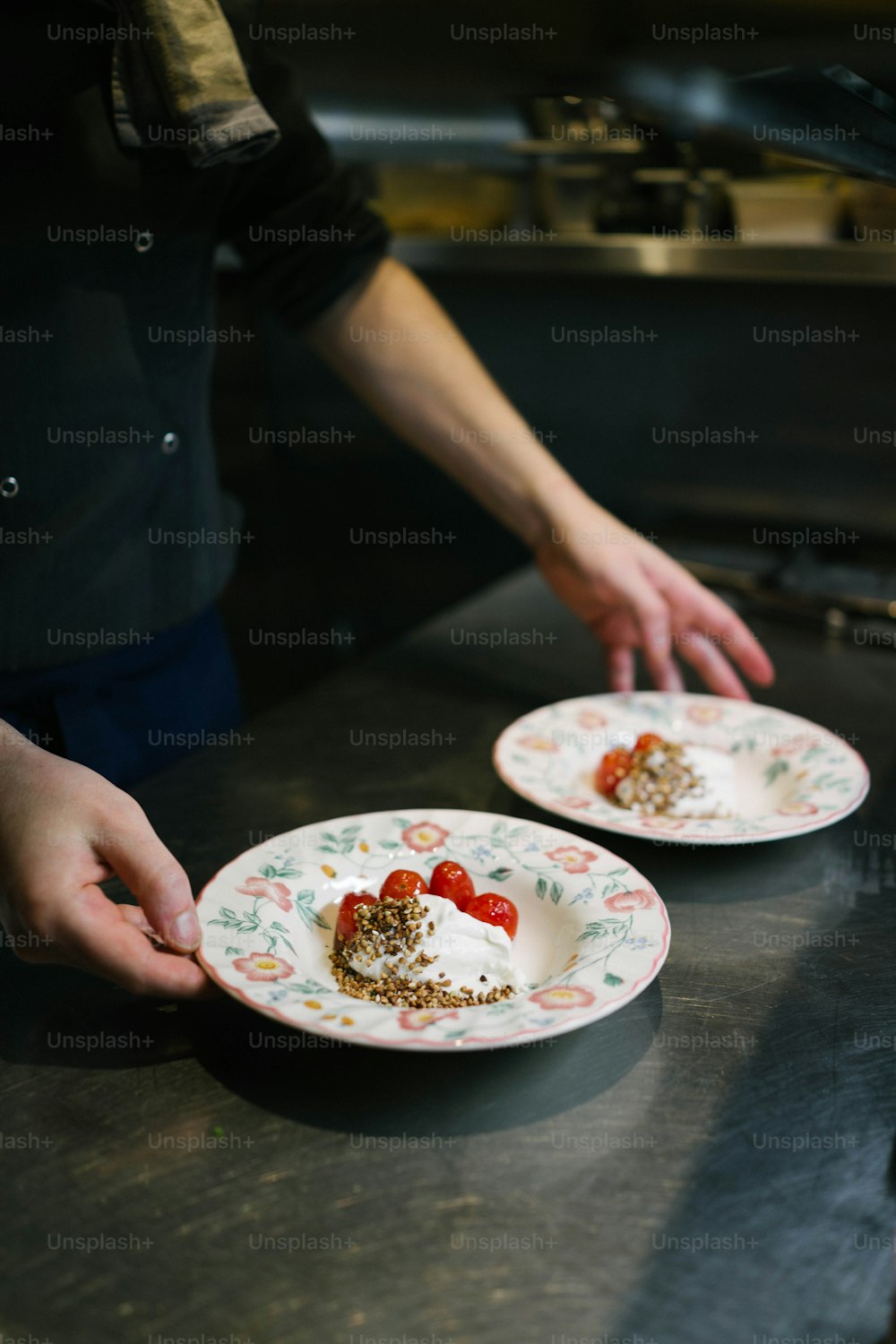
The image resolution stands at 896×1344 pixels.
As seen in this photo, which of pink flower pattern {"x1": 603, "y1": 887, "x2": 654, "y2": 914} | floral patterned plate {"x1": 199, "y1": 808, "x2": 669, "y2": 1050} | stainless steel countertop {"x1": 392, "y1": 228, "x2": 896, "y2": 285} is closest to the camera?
floral patterned plate {"x1": 199, "y1": 808, "x2": 669, "y2": 1050}

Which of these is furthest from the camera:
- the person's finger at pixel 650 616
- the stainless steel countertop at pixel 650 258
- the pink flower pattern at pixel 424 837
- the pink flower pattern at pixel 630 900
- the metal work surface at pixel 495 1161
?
the stainless steel countertop at pixel 650 258

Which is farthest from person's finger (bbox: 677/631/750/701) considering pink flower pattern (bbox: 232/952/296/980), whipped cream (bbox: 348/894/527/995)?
pink flower pattern (bbox: 232/952/296/980)

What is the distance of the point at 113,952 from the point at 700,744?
2.28 feet

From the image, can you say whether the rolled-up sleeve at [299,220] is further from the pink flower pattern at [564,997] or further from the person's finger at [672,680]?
the pink flower pattern at [564,997]

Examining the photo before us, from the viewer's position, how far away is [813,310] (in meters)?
1.91

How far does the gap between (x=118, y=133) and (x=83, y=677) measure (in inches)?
20.1

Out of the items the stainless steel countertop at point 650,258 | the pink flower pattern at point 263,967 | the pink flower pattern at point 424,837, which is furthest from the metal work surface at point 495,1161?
the stainless steel countertop at point 650,258

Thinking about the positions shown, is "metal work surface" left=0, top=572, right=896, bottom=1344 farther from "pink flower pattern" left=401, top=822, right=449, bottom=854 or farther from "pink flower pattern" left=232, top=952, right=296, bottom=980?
"pink flower pattern" left=401, top=822, right=449, bottom=854

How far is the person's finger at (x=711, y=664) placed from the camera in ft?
4.22

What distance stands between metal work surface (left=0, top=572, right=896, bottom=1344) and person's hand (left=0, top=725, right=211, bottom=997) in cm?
7

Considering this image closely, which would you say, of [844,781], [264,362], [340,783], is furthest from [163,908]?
[264,362]

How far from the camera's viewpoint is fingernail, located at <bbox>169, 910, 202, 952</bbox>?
72cm

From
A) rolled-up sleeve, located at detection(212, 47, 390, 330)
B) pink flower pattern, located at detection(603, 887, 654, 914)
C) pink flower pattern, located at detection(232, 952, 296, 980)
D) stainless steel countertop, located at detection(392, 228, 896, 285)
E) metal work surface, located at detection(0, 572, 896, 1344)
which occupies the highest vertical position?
rolled-up sleeve, located at detection(212, 47, 390, 330)

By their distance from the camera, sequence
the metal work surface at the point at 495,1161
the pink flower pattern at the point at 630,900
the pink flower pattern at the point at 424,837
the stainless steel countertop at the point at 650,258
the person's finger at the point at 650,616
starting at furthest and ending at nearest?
the stainless steel countertop at the point at 650,258, the person's finger at the point at 650,616, the pink flower pattern at the point at 424,837, the pink flower pattern at the point at 630,900, the metal work surface at the point at 495,1161
